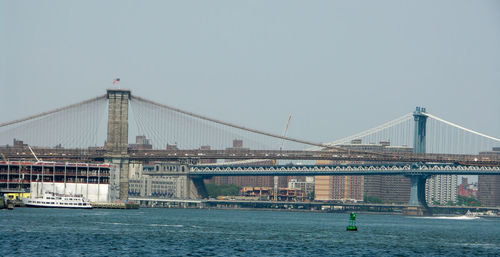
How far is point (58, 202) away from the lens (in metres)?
134

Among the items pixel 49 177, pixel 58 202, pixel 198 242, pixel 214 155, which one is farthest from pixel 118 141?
pixel 198 242

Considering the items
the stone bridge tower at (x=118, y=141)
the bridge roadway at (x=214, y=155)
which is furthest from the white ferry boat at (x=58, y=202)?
the stone bridge tower at (x=118, y=141)

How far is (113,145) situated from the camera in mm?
150750

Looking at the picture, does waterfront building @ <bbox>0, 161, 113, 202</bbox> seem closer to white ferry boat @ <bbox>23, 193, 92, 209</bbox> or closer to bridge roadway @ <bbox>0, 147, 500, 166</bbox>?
bridge roadway @ <bbox>0, 147, 500, 166</bbox>

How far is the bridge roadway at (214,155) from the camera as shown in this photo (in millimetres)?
144125

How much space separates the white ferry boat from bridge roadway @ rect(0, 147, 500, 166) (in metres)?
8.37

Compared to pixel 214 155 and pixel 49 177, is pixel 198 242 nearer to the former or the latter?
pixel 214 155

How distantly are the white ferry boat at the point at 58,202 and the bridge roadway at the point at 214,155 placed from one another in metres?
8.37

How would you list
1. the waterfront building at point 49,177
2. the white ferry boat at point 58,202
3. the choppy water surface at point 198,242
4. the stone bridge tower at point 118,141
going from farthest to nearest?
the stone bridge tower at point 118,141 < the waterfront building at point 49,177 < the white ferry boat at point 58,202 < the choppy water surface at point 198,242

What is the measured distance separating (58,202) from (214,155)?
2384 cm

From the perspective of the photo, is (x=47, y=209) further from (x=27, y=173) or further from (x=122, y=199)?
(x=122, y=199)

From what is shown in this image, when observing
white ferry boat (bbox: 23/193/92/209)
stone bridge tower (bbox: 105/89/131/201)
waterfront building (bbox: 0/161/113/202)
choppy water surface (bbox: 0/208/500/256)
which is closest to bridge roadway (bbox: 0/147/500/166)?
stone bridge tower (bbox: 105/89/131/201)

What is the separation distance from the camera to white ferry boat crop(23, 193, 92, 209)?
436ft

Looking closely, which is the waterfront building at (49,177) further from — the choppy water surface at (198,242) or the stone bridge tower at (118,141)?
the choppy water surface at (198,242)
